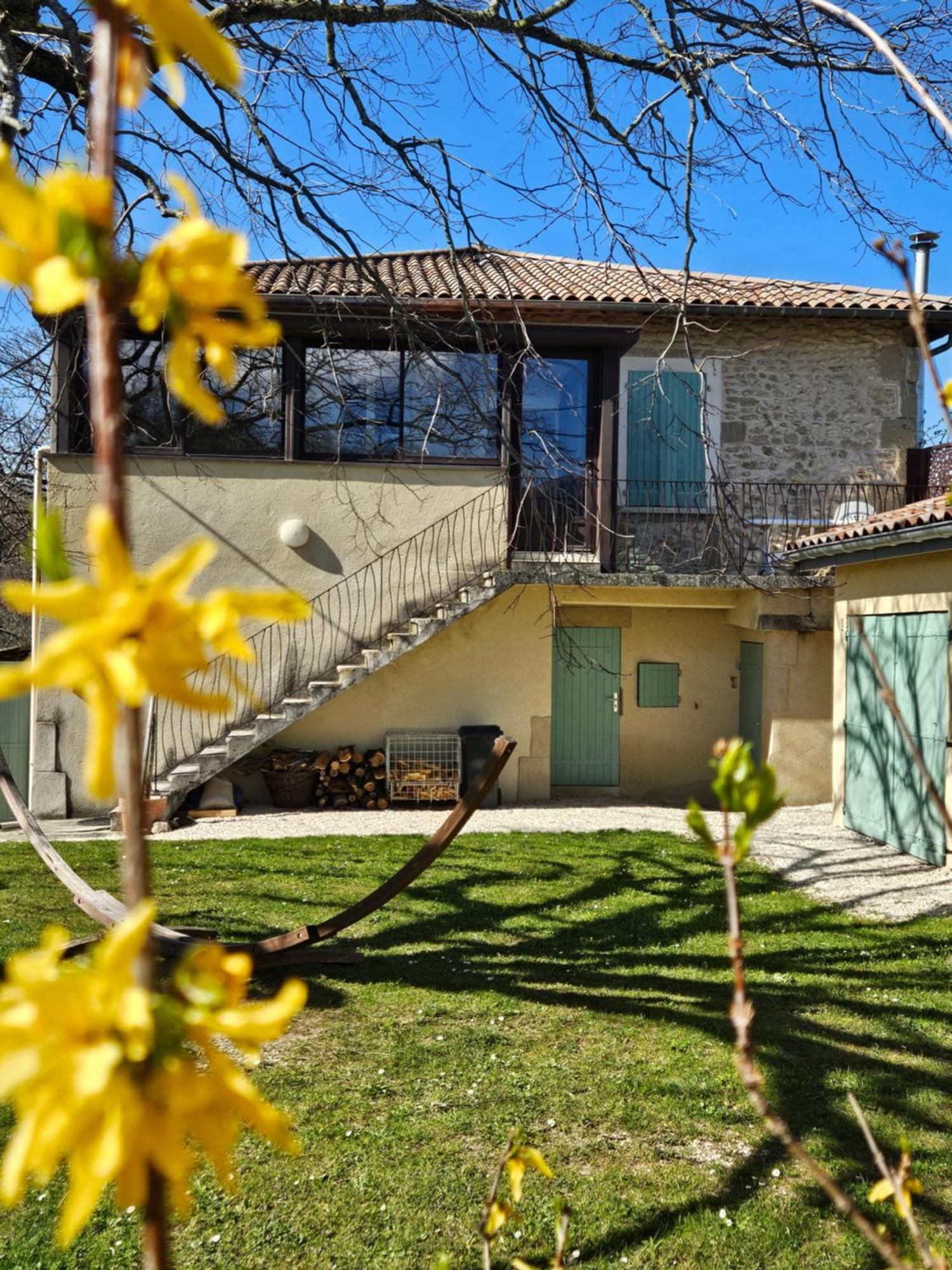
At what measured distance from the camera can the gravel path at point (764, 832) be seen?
7.61m

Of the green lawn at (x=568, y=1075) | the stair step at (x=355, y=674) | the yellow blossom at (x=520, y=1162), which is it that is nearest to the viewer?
the yellow blossom at (x=520, y=1162)

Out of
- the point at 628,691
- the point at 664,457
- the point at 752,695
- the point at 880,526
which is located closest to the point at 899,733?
the point at 880,526

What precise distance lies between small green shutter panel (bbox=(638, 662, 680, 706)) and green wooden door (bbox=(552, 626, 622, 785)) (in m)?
0.32

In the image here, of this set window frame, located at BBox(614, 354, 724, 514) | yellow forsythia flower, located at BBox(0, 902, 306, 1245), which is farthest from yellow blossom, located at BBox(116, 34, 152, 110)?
window frame, located at BBox(614, 354, 724, 514)

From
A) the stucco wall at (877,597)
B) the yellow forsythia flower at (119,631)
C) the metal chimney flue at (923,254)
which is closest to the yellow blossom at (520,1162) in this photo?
the yellow forsythia flower at (119,631)

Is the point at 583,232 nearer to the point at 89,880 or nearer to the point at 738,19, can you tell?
the point at 738,19

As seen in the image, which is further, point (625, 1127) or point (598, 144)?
point (598, 144)

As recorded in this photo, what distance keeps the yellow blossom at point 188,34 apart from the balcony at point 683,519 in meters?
11.0

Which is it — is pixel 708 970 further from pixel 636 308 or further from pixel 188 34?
pixel 636 308

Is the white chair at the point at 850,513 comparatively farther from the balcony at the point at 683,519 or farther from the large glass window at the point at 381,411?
the large glass window at the point at 381,411

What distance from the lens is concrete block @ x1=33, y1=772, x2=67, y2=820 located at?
35.3 ft

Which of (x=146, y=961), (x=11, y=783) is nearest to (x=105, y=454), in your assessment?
(x=146, y=961)

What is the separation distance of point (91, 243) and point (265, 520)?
11483 mm

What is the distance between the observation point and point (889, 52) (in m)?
1.71
